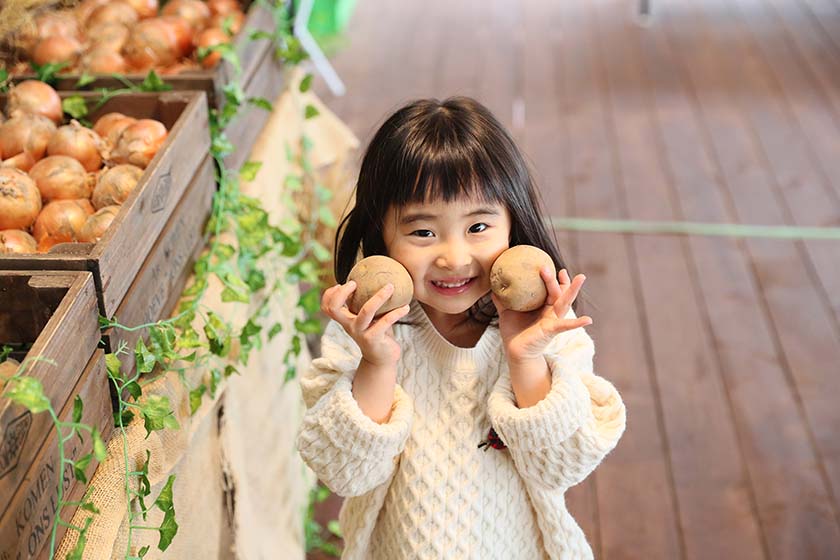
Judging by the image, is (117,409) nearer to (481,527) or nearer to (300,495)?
(481,527)

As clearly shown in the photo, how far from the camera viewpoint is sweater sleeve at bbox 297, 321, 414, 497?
118 cm

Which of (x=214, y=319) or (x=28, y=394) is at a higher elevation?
(x=28, y=394)

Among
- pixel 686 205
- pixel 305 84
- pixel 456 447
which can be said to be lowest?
pixel 686 205

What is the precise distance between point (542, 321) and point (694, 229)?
2440mm

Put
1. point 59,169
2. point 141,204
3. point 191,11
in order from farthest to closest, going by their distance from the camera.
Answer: point 191,11
point 59,169
point 141,204

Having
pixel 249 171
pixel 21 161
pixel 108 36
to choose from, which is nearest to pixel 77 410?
pixel 21 161

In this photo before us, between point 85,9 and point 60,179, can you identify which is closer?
point 60,179

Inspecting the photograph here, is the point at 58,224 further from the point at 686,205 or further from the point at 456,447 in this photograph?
the point at 686,205

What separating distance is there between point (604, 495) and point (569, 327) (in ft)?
4.45

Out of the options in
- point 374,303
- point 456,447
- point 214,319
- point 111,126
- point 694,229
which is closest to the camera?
point 374,303

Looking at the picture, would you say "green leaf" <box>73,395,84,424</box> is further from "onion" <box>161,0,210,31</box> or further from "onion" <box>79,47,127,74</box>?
"onion" <box>161,0,210,31</box>

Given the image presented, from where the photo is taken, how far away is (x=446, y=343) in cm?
128

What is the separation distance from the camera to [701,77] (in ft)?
15.5

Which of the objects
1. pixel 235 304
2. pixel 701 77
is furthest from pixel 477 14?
pixel 235 304
